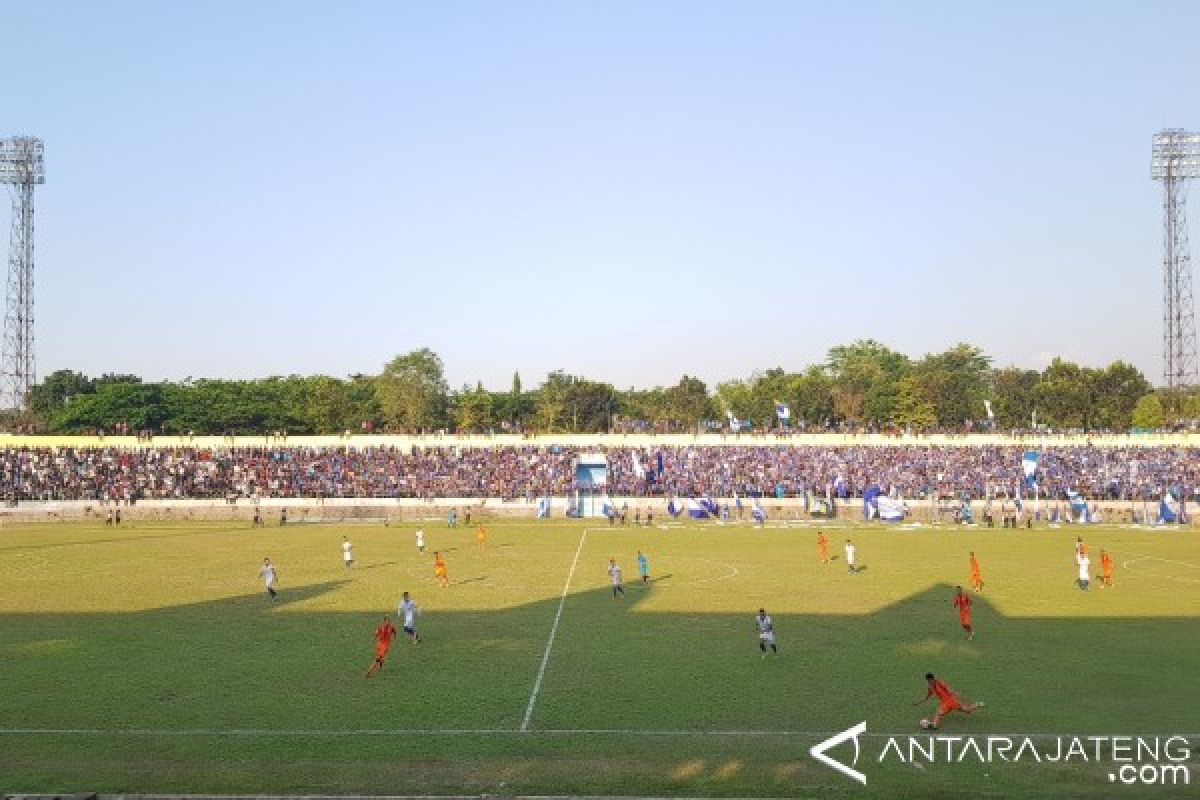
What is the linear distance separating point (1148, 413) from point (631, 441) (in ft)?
200

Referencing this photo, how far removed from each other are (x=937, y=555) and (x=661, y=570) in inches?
555

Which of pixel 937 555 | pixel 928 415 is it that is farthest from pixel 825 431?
pixel 937 555

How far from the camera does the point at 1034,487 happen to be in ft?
230

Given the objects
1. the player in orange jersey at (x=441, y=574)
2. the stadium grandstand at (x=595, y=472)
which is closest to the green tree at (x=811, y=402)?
the stadium grandstand at (x=595, y=472)

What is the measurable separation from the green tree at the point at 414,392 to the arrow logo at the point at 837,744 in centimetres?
9674

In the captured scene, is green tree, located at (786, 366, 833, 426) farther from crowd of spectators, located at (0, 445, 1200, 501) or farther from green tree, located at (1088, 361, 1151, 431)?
crowd of spectators, located at (0, 445, 1200, 501)

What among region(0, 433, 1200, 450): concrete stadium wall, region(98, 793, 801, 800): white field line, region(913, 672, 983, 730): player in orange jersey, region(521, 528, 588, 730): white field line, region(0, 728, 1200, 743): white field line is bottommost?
region(521, 528, 588, 730): white field line

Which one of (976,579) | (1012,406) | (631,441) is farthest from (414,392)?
(976,579)

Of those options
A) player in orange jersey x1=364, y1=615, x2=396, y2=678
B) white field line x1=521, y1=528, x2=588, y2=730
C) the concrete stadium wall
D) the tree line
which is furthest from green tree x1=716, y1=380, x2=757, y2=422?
player in orange jersey x1=364, y1=615, x2=396, y2=678

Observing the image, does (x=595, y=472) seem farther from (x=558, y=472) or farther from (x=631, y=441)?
(x=631, y=441)

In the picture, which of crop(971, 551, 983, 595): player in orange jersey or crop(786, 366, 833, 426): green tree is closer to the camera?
crop(971, 551, 983, 595): player in orange jersey

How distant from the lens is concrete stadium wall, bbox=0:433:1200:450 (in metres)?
79.8

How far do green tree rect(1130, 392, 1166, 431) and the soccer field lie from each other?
72.5 m

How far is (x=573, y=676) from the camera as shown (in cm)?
2230
